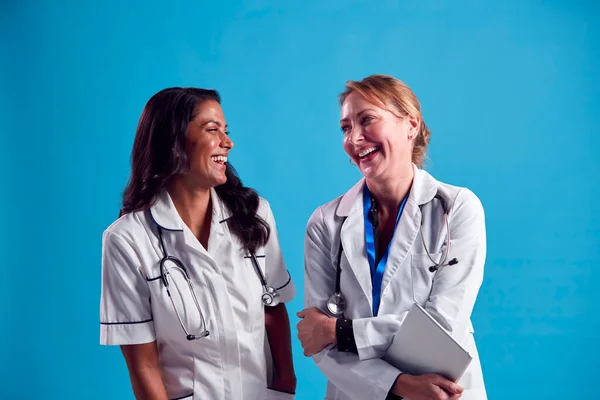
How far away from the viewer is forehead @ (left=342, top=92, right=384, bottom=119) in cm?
216

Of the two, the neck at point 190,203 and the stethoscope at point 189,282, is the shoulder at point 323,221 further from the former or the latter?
the neck at point 190,203

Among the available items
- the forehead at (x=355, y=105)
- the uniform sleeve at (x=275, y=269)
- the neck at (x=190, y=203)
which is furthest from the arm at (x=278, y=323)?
the forehead at (x=355, y=105)

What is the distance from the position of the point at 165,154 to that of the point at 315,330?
2.48 ft

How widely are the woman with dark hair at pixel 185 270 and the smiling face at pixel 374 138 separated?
1.38ft

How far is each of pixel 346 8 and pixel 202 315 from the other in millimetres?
2153

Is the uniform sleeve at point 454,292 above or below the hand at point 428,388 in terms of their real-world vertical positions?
above

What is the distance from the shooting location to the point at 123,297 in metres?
2.11

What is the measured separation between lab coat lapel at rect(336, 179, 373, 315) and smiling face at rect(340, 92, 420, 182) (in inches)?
4.7

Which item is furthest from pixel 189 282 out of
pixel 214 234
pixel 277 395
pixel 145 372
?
pixel 277 395

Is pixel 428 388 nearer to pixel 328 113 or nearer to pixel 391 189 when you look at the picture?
pixel 391 189

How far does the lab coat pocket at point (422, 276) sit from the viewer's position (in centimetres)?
209

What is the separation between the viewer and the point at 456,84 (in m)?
3.61
